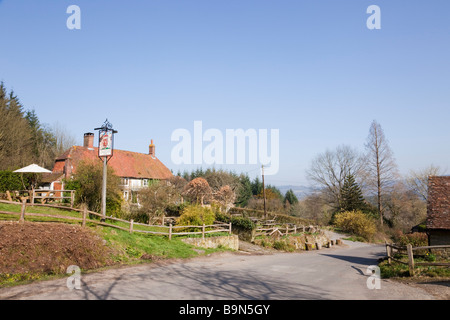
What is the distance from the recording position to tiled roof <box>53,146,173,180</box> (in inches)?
1454

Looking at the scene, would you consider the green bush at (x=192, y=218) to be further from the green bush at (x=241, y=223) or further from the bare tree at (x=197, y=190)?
the bare tree at (x=197, y=190)

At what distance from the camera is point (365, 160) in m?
47.3

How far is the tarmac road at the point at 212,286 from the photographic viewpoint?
335 inches

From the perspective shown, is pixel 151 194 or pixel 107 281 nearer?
pixel 107 281

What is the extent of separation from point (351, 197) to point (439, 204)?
30087mm

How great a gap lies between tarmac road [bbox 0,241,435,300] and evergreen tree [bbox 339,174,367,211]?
3507cm

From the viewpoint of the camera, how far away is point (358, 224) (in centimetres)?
3997

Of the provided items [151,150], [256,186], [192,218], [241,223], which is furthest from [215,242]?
[256,186]

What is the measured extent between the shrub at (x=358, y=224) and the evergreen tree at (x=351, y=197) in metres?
3.50

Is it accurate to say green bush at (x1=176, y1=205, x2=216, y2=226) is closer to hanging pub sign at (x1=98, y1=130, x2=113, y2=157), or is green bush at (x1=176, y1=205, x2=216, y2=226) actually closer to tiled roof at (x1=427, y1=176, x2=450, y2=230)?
hanging pub sign at (x1=98, y1=130, x2=113, y2=157)
